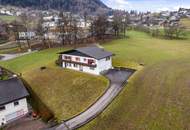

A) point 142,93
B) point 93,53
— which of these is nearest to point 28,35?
point 93,53

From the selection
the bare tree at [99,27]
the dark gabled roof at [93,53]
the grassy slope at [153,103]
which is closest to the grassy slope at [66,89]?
the dark gabled roof at [93,53]

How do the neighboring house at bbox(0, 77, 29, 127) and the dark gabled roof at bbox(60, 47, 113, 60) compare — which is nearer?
the neighboring house at bbox(0, 77, 29, 127)

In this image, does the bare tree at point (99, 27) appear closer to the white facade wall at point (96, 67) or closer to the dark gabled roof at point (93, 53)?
the dark gabled roof at point (93, 53)

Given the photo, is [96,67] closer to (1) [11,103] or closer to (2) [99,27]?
(1) [11,103]

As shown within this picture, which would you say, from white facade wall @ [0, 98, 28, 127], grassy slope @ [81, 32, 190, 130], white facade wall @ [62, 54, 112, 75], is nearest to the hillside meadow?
grassy slope @ [81, 32, 190, 130]

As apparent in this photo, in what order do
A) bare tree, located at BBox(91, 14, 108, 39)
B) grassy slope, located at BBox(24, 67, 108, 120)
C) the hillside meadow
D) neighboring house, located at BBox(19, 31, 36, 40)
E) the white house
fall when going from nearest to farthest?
the hillside meadow → grassy slope, located at BBox(24, 67, 108, 120) → the white house → bare tree, located at BBox(91, 14, 108, 39) → neighboring house, located at BBox(19, 31, 36, 40)

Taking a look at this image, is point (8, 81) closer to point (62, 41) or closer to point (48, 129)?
point (48, 129)

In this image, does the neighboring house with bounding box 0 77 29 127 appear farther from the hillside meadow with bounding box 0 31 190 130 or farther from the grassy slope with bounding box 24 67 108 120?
the hillside meadow with bounding box 0 31 190 130
